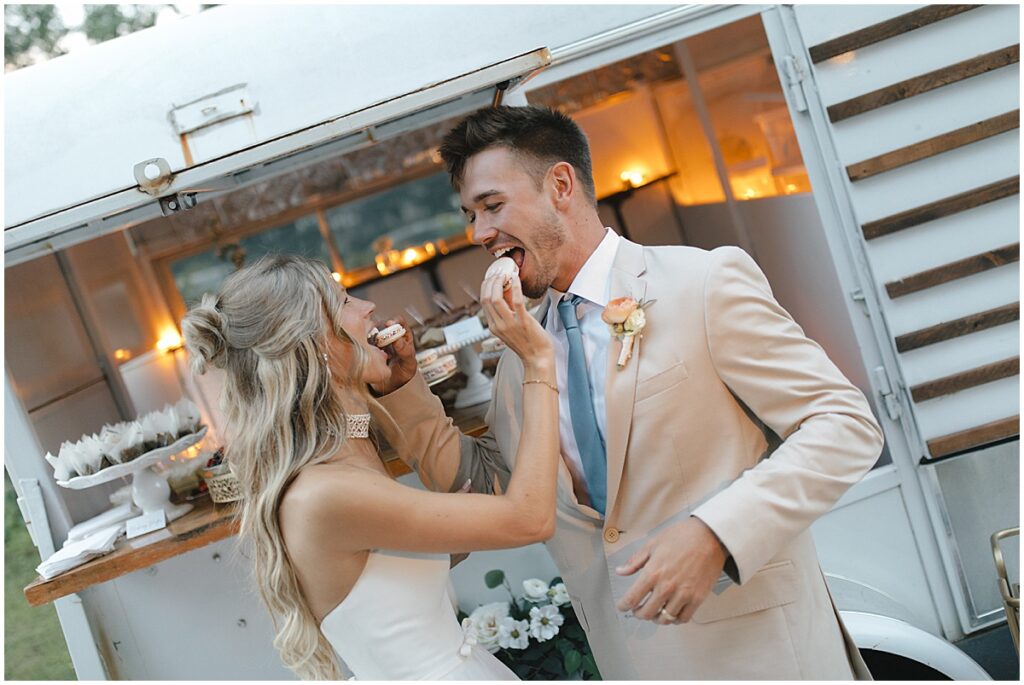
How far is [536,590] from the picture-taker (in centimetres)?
334

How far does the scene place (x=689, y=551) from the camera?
189 centimetres

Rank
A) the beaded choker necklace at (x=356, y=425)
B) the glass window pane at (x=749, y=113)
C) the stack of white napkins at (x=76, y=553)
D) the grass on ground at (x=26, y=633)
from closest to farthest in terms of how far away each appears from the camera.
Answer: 1. the beaded choker necklace at (x=356, y=425)
2. the stack of white napkins at (x=76, y=553)
3. the glass window pane at (x=749, y=113)
4. the grass on ground at (x=26, y=633)

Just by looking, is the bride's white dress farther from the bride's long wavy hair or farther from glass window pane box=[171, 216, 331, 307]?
glass window pane box=[171, 216, 331, 307]

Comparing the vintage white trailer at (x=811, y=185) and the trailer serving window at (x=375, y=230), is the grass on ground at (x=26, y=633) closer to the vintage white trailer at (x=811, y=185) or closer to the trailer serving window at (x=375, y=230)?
the vintage white trailer at (x=811, y=185)

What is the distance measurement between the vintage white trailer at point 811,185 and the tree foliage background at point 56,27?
34.3 ft

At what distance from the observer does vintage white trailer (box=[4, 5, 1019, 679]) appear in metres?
3.20

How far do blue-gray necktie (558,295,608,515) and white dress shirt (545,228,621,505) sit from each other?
2cm

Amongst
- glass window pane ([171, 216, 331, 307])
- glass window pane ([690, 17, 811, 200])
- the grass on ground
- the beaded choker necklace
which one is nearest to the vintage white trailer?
the beaded choker necklace

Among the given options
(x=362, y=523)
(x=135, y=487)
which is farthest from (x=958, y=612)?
(x=135, y=487)

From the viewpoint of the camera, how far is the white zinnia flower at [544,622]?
325 cm

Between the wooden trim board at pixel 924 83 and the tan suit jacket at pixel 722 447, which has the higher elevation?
the wooden trim board at pixel 924 83

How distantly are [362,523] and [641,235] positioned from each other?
6780 millimetres

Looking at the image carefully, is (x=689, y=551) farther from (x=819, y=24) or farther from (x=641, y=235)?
(x=641, y=235)

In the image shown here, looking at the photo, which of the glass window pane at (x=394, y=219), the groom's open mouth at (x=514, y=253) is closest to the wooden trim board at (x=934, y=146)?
the groom's open mouth at (x=514, y=253)
